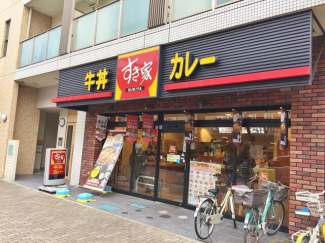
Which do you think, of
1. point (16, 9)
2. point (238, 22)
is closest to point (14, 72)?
point (16, 9)

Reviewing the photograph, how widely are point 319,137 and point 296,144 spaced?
17.5 inches

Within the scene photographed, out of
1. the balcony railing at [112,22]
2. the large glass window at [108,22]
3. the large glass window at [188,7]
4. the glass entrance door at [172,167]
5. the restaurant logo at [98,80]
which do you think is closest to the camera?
the large glass window at [188,7]

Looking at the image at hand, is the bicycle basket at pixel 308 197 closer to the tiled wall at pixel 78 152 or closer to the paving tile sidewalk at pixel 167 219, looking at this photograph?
the paving tile sidewalk at pixel 167 219

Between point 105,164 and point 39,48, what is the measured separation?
591cm

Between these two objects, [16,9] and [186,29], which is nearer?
[186,29]

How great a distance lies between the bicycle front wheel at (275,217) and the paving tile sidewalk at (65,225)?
6.33 feet

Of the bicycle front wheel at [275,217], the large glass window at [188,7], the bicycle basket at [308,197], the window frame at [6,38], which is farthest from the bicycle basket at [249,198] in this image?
the window frame at [6,38]

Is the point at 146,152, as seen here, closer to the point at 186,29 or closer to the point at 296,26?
the point at 186,29

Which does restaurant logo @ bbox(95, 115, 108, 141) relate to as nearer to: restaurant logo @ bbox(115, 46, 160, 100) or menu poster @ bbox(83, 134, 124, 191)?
menu poster @ bbox(83, 134, 124, 191)

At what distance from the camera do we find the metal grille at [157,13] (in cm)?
662

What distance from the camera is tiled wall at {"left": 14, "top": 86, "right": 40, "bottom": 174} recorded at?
479 inches

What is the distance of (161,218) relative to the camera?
6316 millimetres

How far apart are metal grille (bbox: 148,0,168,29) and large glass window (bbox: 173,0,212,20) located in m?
0.29

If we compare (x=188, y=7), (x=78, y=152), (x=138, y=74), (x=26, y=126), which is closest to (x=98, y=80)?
(x=138, y=74)
